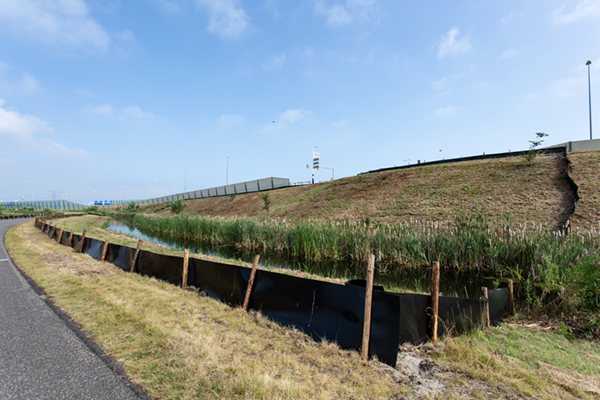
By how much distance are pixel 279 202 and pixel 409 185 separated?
16456 millimetres

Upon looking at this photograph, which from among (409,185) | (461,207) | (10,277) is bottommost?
(10,277)

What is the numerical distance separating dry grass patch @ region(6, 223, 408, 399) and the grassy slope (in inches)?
733

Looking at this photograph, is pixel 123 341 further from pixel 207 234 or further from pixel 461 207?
pixel 461 207

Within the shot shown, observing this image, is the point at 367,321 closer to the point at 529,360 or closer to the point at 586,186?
the point at 529,360

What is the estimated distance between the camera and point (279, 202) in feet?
126

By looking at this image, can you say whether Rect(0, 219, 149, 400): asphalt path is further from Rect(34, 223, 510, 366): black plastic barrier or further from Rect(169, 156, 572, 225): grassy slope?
Rect(169, 156, 572, 225): grassy slope

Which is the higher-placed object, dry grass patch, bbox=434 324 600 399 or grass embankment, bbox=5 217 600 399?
dry grass patch, bbox=434 324 600 399

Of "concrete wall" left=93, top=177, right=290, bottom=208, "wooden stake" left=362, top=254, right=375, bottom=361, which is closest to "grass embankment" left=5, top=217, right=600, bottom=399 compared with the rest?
"wooden stake" left=362, top=254, right=375, bottom=361

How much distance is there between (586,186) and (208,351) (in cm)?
2450

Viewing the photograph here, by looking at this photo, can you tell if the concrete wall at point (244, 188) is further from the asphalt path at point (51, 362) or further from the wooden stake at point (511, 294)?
the asphalt path at point (51, 362)

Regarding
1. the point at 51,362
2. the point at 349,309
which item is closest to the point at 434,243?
the point at 349,309

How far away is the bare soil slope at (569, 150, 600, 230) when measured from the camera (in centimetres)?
1549

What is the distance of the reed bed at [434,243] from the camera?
27.3ft

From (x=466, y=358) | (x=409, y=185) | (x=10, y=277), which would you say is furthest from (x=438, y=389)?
(x=409, y=185)
